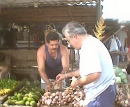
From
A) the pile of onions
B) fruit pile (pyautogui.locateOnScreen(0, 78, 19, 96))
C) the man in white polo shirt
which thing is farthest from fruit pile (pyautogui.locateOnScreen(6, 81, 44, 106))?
the man in white polo shirt

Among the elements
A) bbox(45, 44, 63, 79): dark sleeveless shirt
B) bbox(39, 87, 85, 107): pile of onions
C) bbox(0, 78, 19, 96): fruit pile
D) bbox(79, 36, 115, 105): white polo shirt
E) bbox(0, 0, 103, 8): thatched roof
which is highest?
bbox(0, 0, 103, 8): thatched roof

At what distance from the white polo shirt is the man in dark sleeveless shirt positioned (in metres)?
1.35

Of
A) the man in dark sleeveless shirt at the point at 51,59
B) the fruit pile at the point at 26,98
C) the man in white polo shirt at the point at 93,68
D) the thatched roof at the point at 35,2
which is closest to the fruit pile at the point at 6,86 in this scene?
the fruit pile at the point at 26,98

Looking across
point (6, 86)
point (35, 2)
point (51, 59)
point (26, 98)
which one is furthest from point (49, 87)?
point (35, 2)

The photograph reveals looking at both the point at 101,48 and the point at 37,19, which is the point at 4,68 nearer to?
the point at 37,19

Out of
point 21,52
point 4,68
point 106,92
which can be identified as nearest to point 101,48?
point 106,92

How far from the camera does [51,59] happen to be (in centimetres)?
429

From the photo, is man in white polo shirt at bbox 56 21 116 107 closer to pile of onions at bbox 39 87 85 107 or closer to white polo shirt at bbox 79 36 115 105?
white polo shirt at bbox 79 36 115 105

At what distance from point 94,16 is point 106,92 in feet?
15.0

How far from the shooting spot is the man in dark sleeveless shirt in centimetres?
408

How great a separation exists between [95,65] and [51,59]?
1819 mm

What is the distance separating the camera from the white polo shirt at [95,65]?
257 cm

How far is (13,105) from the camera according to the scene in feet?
11.7

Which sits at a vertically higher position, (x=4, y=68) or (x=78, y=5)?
(x=78, y=5)
